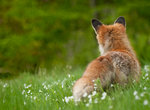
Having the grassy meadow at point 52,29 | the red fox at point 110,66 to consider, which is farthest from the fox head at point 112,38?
the grassy meadow at point 52,29

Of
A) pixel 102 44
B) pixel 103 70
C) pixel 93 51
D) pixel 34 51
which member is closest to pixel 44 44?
pixel 34 51

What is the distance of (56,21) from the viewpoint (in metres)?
15.3

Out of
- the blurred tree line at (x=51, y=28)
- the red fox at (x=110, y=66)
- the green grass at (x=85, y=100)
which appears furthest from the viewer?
the blurred tree line at (x=51, y=28)

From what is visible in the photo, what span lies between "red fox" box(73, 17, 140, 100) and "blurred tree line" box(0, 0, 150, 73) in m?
7.60

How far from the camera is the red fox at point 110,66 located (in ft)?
13.9

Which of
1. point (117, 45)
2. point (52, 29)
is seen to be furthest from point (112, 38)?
point (52, 29)

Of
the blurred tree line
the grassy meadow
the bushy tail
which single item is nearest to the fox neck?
the bushy tail

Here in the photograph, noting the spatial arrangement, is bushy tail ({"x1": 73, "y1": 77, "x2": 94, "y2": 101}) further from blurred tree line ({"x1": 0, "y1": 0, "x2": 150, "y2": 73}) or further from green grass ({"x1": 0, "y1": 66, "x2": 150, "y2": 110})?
blurred tree line ({"x1": 0, "y1": 0, "x2": 150, "y2": 73})

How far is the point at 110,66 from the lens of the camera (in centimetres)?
457

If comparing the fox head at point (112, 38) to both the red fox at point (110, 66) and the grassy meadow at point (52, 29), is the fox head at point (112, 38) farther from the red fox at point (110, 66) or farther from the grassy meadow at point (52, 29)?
the grassy meadow at point (52, 29)

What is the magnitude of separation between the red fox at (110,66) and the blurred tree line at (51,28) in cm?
760

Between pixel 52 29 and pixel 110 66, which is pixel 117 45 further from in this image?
pixel 52 29

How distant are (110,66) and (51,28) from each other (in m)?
11.4

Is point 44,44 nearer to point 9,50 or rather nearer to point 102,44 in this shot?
point 9,50
